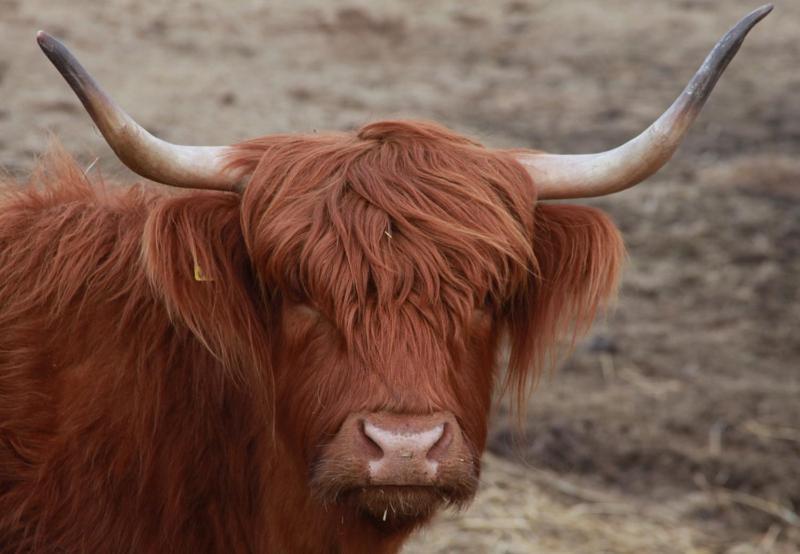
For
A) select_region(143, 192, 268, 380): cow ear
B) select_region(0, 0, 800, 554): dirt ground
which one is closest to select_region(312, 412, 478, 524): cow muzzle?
select_region(143, 192, 268, 380): cow ear

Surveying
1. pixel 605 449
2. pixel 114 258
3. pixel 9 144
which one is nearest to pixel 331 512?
pixel 114 258

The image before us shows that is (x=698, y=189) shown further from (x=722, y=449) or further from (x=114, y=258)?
(x=114, y=258)

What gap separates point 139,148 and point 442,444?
0.95 meters

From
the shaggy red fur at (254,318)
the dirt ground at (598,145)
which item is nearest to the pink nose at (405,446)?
the shaggy red fur at (254,318)

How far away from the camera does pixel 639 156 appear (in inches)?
130

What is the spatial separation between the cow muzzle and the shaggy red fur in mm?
77

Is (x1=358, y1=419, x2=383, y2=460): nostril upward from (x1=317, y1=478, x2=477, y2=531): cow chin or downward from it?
upward

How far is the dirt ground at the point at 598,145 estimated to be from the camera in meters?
5.53

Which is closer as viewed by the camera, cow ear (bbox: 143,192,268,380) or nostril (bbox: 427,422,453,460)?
nostril (bbox: 427,422,453,460)

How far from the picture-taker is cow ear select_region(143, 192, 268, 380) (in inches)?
125

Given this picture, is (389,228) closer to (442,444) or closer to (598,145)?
(442,444)

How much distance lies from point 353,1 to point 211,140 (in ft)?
11.0

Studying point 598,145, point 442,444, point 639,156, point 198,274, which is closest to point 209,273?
point 198,274

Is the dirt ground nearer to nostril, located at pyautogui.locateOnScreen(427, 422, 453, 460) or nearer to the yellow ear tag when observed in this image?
the yellow ear tag
